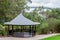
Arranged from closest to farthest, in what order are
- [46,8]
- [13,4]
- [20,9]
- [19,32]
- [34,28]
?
1. [19,32]
2. [34,28]
3. [13,4]
4. [20,9]
5. [46,8]

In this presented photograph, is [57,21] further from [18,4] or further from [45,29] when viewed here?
[18,4]

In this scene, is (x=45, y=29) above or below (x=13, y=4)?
below

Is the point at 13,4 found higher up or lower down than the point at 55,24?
higher up

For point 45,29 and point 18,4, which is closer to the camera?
point 45,29

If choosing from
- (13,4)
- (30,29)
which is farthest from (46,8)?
(30,29)

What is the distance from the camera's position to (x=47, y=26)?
1356 inches

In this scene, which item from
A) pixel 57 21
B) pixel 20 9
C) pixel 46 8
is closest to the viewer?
pixel 57 21

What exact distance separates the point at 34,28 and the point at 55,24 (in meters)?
4.10

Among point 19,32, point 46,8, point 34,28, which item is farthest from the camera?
point 46,8

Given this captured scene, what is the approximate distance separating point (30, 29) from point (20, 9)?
11788 mm

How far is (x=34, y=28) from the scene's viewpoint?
34.1 metres

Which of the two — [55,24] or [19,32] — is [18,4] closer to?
[55,24]

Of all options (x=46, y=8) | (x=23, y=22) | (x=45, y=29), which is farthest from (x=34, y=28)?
(x=46, y=8)

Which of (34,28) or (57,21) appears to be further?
(57,21)
